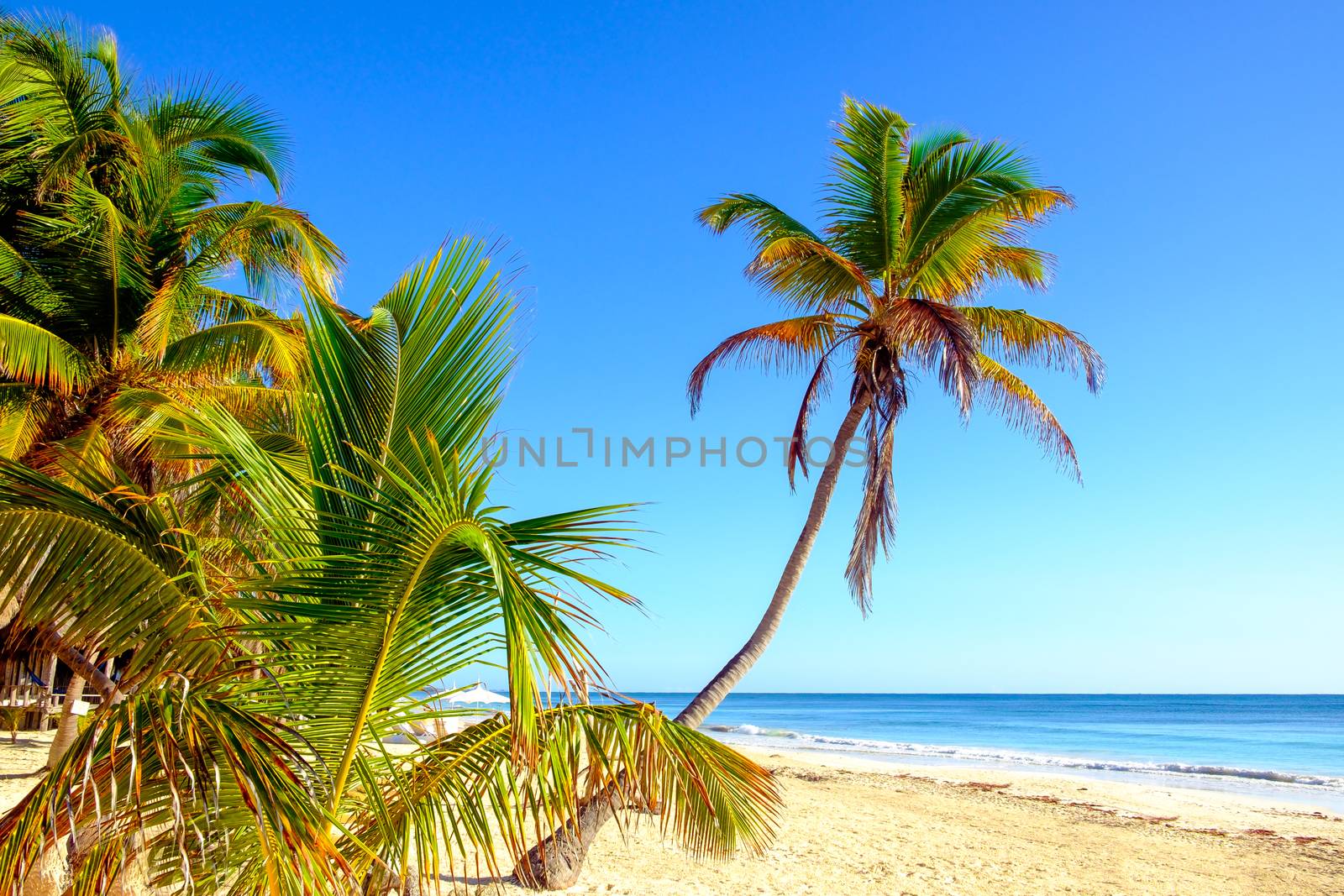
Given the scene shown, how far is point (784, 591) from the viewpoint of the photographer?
25.9 feet

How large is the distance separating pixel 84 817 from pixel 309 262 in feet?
23.6

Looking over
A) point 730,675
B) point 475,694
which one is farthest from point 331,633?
point 475,694

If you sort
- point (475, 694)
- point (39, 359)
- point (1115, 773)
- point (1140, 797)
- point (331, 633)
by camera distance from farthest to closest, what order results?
point (475, 694), point (1115, 773), point (1140, 797), point (39, 359), point (331, 633)

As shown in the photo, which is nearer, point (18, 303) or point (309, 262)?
point (18, 303)

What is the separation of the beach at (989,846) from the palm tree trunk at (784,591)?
1.39 meters

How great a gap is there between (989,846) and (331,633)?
370 inches

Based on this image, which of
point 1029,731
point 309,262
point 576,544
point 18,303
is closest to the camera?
point 576,544

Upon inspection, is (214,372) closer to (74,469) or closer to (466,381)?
(74,469)

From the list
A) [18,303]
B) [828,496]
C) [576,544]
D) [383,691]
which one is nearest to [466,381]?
[576,544]

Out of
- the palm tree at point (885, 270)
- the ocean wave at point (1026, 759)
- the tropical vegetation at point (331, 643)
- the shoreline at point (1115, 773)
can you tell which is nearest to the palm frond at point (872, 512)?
the palm tree at point (885, 270)

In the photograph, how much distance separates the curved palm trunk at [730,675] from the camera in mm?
6352

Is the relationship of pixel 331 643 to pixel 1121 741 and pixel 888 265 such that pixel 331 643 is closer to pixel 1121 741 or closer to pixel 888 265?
pixel 888 265

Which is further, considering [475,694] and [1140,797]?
[475,694]

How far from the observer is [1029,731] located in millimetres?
42094
